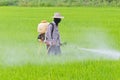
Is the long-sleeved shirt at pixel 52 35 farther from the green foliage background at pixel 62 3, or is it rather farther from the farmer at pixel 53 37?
the green foliage background at pixel 62 3

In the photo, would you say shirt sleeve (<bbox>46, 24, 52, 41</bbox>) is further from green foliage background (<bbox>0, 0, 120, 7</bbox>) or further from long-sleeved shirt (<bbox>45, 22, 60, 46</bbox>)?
green foliage background (<bbox>0, 0, 120, 7</bbox>)

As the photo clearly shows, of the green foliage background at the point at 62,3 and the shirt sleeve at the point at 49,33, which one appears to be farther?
the green foliage background at the point at 62,3

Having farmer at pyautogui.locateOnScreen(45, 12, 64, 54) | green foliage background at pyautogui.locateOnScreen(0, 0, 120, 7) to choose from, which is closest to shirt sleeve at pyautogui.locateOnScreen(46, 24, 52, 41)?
farmer at pyautogui.locateOnScreen(45, 12, 64, 54)

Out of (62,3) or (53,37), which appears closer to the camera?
(53,37)

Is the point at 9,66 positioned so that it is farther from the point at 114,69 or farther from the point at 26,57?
the point at 114,69

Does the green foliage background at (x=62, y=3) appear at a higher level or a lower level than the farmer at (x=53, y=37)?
lower

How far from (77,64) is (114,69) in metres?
0.61

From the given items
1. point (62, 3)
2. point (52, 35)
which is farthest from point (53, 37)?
point (62, 3)

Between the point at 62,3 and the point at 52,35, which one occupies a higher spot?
the point at 52,35

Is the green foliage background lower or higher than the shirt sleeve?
lower

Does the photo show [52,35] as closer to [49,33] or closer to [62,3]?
[49,33]

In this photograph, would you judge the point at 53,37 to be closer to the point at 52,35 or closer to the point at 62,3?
the point at 52,35

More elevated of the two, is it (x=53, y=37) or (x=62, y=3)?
(x=53, y=37)

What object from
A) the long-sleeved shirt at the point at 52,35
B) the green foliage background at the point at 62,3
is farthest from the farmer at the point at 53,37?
the green foliage background at the point at 62,3
